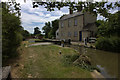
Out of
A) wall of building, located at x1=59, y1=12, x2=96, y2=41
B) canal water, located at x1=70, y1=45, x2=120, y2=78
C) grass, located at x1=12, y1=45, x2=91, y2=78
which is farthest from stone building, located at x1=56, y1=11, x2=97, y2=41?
grass, located at x1=12, y1=45, x2=91, y2=78

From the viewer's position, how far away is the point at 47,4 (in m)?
0.90

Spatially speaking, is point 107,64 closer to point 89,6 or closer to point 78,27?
point 89,6

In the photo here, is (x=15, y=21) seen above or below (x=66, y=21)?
below

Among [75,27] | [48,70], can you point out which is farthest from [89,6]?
[75,27]

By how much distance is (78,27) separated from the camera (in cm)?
1719

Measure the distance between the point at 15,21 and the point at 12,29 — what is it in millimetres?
506

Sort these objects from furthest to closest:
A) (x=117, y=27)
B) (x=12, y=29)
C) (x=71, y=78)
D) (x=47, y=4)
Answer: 1. (x=12, y=29)
2. (x=71, y=78)
3. (x=47, y=4)
4. (x=117, y=27)

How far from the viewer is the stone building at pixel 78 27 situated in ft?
49.2

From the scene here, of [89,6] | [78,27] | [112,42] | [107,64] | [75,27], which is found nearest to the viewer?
[112,42]

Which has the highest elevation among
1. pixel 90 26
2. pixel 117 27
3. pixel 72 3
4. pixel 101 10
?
pixel 90 26

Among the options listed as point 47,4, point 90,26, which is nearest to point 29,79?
point 47,4

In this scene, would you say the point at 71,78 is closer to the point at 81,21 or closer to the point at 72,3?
the point at 72,3

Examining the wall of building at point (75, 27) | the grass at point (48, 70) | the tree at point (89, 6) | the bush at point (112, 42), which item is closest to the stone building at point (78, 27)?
the wall of building at point (75, 27)

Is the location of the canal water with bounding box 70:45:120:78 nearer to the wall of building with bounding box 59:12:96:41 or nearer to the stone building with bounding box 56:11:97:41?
the stone building with bounding box 56:11:97:41
